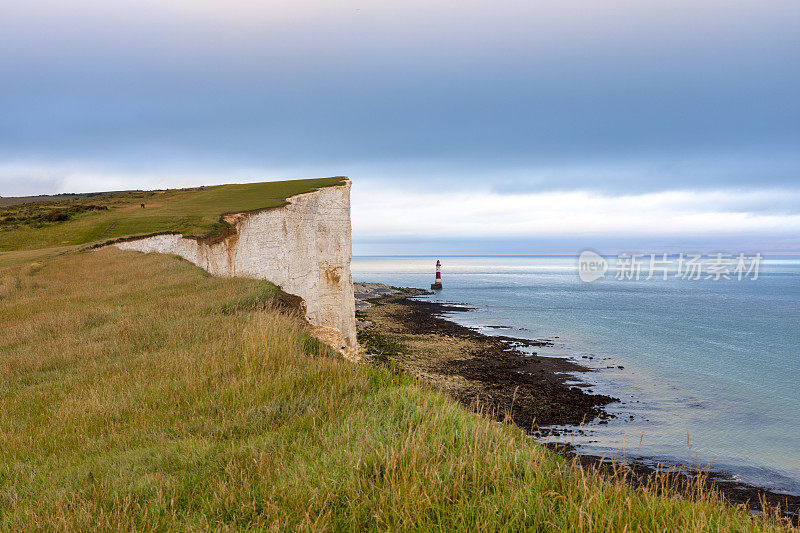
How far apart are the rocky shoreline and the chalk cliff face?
4809 mm

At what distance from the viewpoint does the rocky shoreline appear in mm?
16266

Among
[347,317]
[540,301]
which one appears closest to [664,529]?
[347,317]

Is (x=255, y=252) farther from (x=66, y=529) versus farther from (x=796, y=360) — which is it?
(x=796, y=360)

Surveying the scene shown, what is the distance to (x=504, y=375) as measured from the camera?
27.9 meters

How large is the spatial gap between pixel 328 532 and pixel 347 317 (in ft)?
85.2

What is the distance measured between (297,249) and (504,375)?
14.3m

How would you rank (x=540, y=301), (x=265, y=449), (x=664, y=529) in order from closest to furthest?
(x=664, y=529), (x=265, y=449), (x=540, y=301)

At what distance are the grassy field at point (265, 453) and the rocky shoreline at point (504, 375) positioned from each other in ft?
18.6

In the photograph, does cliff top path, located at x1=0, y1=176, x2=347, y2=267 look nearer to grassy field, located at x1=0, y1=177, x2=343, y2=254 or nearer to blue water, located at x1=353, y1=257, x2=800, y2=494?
grassy field, located at x1=0, y1=177, x2=343, y2=254

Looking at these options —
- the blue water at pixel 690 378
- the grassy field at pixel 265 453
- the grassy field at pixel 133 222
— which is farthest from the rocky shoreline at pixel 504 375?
the grassy field at pixel 133 222

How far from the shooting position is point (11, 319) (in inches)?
465

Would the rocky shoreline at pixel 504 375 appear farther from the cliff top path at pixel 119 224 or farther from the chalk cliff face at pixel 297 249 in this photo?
the cliff top path at pixel 119 224

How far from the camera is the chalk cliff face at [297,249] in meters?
22.2

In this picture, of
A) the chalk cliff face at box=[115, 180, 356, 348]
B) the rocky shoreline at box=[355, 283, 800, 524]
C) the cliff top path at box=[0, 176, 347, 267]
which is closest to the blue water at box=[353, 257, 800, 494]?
the rocky shoreline at box=[355, 283, 800, 524]
